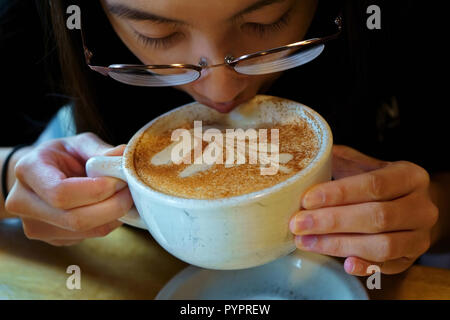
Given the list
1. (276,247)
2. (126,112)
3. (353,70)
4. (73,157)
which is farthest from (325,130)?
(126,112)

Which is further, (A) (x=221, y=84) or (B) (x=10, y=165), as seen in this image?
(B) (x=10, y=165)

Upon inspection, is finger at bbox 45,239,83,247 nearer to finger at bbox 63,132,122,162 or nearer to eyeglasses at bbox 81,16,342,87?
finger at bbox 63,132,122,162

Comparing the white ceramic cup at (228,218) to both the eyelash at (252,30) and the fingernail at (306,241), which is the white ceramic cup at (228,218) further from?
the eyelash at (252,30)

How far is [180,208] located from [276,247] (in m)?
0.15

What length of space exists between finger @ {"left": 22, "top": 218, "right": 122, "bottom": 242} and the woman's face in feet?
1.07

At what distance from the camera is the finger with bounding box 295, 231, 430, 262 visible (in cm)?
65

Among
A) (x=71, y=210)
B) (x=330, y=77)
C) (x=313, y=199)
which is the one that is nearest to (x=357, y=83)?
(x=330, y=77)

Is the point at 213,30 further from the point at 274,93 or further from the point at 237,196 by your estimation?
the point at 274,93

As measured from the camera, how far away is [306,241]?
2.08 feet

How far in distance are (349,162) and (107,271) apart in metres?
0.54

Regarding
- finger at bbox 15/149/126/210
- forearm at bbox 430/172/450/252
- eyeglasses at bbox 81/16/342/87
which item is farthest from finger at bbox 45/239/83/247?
forearm at bbox 430/172/450/252

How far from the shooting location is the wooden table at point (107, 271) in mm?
782
